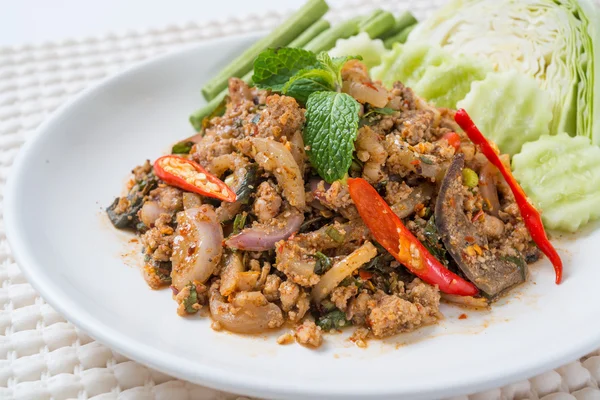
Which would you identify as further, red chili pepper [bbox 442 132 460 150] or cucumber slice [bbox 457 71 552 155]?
cucumber slice [bbox 457 71 552 155]

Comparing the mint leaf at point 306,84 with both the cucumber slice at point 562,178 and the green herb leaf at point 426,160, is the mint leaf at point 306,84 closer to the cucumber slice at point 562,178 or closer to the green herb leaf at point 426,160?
the green herb leaf at point 426,160

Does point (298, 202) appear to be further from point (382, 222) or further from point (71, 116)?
point (71, 116)

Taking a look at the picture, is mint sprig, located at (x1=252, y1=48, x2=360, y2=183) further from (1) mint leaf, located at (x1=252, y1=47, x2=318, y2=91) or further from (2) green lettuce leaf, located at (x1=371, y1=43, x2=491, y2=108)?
(2) green lettuce leaf, located at (x1=371, y1=43, x2=491, y2=108)

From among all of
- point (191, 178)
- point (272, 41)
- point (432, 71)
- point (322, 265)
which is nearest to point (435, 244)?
point (322, 265)

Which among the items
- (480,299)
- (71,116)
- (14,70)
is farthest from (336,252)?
(14,70)

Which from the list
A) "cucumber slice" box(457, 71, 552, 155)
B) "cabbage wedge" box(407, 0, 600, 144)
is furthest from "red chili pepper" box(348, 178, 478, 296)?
"cabbage wedge" box(407, 0, 600, 144)

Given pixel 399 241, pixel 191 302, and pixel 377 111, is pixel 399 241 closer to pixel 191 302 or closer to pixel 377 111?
pixel 377 111
